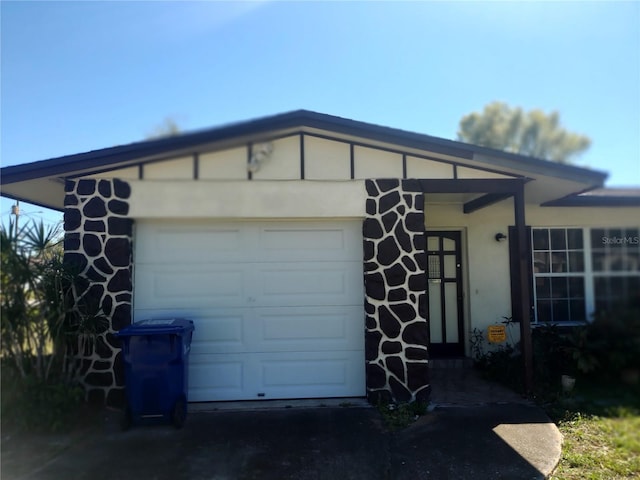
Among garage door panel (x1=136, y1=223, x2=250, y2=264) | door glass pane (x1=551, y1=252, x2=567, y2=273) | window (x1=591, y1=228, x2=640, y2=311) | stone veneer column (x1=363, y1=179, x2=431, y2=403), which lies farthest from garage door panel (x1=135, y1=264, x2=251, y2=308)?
door glass pane (x1=551, y1=252, x2=567, y2=273)

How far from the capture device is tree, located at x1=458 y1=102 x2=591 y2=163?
11.7ft

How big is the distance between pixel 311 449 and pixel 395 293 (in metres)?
2.24

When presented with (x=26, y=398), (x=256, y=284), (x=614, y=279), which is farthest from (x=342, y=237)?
(x=26, y=398)

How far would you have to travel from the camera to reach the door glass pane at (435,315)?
7.86m

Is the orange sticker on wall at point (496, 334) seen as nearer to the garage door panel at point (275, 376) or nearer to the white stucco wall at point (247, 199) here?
the garage door panel at point (275, 376)

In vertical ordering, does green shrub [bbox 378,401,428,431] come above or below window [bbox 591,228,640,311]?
below

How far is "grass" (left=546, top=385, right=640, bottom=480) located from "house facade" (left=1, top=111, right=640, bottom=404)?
4.18ft

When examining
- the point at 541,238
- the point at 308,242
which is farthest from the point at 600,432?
the point at 541,238

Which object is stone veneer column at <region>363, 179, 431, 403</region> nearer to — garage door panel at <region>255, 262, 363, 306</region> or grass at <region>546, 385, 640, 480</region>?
garage door panel at <region>255, 262, 363, 306</region>

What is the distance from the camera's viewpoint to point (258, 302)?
18.8 feet

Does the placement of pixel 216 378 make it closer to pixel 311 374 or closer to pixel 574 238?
pixel 311 374

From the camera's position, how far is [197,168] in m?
5.54

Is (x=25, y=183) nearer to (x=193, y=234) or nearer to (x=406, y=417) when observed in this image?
(x=193, y=234)

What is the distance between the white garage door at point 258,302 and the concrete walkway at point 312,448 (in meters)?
0.45
